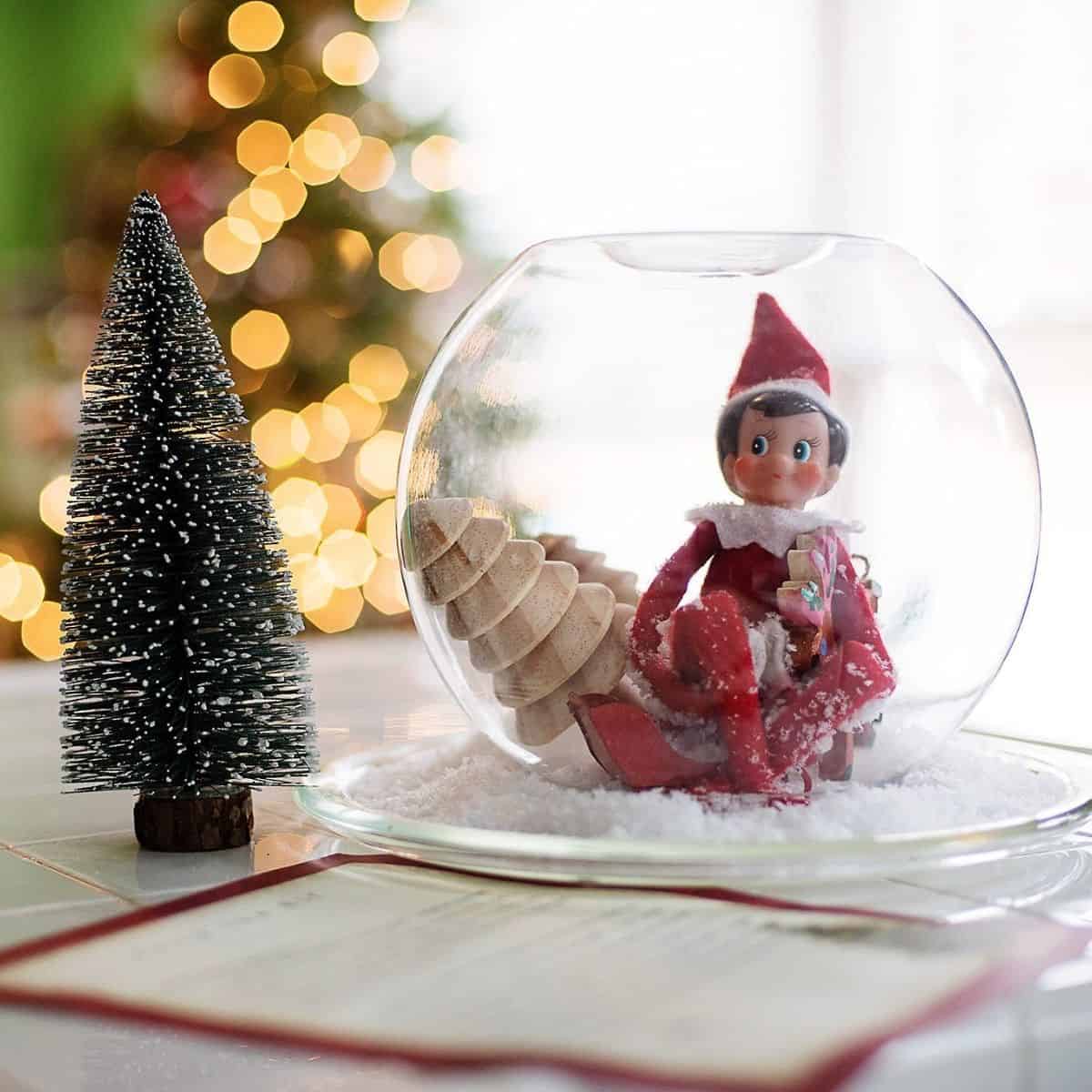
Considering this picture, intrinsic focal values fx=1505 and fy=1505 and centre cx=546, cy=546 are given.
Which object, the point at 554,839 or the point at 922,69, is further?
the point at 922,69

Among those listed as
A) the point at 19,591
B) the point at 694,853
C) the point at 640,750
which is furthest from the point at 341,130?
the point at 694,853

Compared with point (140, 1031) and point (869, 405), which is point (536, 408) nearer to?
point (869, 405)

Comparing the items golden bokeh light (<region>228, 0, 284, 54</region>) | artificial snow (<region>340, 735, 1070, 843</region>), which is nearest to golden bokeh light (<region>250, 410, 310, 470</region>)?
golden bokeh light (<region>228, 0, 284, 54</region>)

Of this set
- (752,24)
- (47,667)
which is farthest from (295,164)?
(752,24)

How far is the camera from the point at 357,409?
2.81 m

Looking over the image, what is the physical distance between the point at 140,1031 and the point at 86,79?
2544mm

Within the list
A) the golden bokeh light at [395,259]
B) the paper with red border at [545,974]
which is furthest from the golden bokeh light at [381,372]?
the paper with red border at [545,974]

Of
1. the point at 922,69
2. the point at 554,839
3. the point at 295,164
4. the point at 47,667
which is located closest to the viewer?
the point at 554,839

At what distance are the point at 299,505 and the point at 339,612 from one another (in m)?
0.23

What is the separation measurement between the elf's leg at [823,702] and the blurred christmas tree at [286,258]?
2.00 meters

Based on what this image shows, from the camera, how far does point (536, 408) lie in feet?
3.04

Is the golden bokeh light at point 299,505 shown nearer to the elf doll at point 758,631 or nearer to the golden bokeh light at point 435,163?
the golden bokeh light at point 435,163

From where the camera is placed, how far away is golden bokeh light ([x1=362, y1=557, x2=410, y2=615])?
2.90 m

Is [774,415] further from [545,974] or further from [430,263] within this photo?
[430,263]
